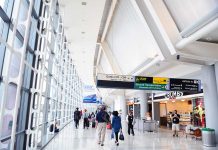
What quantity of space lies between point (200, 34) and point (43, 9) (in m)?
5.83

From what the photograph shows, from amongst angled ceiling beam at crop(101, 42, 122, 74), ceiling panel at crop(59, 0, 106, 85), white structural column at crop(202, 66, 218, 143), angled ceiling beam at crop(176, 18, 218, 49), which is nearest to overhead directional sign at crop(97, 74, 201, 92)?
white structural column at crop(202, 66, 218, 143)

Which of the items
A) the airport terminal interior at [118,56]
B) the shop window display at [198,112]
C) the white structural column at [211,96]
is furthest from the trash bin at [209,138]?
the shop window display at [198,112]

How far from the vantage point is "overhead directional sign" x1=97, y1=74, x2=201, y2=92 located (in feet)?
34.9

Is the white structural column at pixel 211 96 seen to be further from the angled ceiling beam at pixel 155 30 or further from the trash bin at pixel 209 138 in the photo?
the angled ceiling beam at pixel 155 30

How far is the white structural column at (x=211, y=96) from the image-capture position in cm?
998

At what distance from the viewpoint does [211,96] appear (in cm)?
1012

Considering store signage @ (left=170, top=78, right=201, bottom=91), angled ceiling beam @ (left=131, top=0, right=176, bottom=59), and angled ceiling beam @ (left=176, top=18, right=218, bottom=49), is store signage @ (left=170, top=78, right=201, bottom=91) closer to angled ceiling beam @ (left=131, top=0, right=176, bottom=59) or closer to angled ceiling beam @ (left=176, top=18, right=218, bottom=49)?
angled ceiling beam @ (left=131, top=0, right=176, bottom=59)

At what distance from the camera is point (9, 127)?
518cm

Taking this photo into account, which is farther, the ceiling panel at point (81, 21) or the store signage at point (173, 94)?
the store signage at point (173, 94)

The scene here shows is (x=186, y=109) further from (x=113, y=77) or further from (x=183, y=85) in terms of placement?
(x=113, y=77)

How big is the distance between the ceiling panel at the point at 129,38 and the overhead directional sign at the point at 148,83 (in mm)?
1750

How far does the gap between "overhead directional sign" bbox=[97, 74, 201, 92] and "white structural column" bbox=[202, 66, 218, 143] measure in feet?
2.04

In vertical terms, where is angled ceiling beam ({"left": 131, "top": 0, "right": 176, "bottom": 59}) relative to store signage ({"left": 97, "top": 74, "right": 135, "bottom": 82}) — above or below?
above

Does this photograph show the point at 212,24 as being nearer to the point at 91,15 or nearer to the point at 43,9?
the point at 43,9
